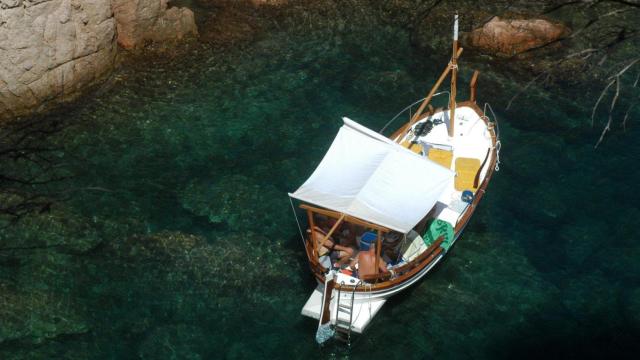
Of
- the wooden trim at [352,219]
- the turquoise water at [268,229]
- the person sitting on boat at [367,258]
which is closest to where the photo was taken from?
the wooden trim at [352,219]

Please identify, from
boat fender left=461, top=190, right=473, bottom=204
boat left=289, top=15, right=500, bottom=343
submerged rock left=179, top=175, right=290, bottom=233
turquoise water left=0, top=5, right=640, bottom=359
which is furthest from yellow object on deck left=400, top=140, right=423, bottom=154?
submerged rock left=179, top=175, right=290, bottom=233

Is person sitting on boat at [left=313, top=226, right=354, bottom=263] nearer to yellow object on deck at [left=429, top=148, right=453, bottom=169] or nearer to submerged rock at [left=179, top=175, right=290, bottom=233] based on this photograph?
submerged rock at [left=179, top=175, right=290, bottom=233]

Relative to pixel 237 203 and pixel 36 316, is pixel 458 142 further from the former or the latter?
pixel 36 316

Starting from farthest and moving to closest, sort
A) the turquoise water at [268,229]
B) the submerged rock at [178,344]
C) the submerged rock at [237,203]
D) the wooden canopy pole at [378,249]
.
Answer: the submerged rock at [237,203]
the turquoise water at [268,229]
the submerged rock at [178,344]
the wooden canopy pole at [378,249]

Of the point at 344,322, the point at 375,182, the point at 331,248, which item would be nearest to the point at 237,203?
the point at 331,248

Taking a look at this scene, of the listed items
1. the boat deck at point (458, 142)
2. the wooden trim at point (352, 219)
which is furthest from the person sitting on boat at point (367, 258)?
the boat deck at point (458, 142)

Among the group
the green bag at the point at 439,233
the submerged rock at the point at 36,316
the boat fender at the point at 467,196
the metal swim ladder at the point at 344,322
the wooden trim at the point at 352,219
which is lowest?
the submerged rock at the point at 36,316

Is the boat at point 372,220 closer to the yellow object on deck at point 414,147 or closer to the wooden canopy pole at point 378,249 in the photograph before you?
the wooden canopy pole at point 378,249

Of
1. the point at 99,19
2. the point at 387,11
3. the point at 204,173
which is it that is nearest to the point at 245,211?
the point at 204,173
